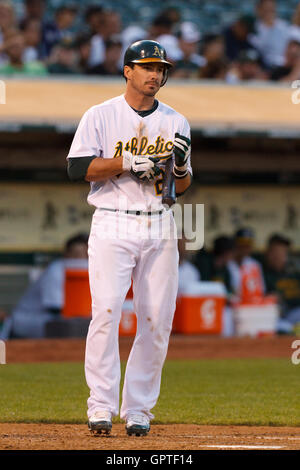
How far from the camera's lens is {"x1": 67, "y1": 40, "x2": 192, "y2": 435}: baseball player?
4.52 metres

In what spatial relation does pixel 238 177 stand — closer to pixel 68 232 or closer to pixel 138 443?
pixel 68 232

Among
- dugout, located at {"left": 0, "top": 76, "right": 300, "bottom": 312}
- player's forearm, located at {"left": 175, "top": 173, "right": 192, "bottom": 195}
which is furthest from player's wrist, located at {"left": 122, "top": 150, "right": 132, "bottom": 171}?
dugout, located at {"left": 0, "top": 76, "right": 300, "bottom": 312}

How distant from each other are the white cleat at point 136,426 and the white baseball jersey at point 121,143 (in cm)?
101

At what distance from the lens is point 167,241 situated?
4.67m

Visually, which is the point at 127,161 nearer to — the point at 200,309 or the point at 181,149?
the point at 181,149

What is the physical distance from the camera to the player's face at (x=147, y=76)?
4652 mm

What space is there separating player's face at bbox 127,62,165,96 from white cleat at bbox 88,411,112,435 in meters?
1.57

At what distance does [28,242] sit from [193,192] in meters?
2.22

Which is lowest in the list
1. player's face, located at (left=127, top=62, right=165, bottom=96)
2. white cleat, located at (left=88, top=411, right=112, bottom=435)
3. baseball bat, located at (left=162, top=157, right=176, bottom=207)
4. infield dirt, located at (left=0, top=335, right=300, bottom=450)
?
infield dirt, located at (left=0, top=335, right=300, bottom=450)
